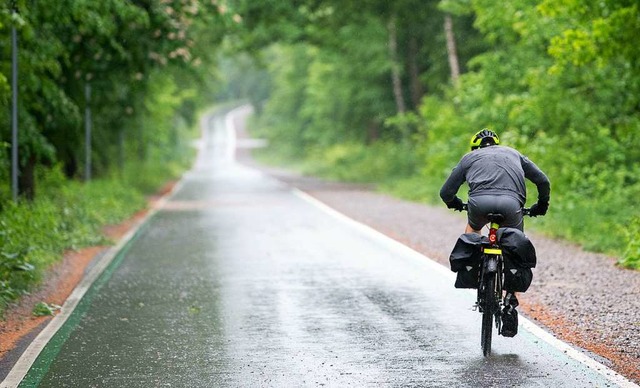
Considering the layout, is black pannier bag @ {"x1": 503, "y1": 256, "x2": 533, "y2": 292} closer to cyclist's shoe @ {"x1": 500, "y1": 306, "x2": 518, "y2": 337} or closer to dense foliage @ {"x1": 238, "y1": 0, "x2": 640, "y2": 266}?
cyclist's shoe @ {"x1": 500, "y1": 306, "x2": 518, "y2": 337}

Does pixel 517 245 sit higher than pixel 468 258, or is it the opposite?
pixel 517 245

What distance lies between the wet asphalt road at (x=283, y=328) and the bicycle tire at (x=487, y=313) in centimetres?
12

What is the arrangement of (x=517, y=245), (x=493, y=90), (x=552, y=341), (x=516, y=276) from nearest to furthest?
(x=517, y=245), (x=516, y=276), (x=552, y=341), (x=493, y=90)

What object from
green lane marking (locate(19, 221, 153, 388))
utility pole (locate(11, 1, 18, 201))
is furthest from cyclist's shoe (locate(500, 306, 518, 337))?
utility pole (locate(11, 1, 18, 201))

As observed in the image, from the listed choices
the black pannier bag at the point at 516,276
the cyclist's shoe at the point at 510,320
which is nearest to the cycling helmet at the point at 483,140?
the black pannier bag at the point at 516,276

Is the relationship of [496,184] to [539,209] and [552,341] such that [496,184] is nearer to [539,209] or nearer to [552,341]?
[539,209]

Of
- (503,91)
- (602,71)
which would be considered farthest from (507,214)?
(503,91)

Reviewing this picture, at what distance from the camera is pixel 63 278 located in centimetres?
1365

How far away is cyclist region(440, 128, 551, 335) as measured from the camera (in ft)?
28.2

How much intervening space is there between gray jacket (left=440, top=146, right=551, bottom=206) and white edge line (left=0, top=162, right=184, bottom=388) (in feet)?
11.9

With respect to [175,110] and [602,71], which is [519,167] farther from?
[175,110]

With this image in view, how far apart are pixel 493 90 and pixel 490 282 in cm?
2074

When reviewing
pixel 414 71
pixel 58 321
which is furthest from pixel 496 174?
pixel 414 71

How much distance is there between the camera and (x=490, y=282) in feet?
28.1
